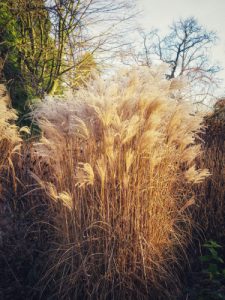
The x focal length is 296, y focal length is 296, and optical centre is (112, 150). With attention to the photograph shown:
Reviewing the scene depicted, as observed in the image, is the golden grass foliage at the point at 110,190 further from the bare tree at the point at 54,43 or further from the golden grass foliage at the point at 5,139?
the bare tree at the point at 54,43

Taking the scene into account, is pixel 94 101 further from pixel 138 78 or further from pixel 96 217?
pixel 96 217

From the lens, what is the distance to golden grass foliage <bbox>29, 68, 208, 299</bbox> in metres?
2.30

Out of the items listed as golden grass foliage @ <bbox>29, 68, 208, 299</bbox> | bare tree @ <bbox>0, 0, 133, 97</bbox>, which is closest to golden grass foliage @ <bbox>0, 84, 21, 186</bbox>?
golden grass foliage @ <bbox>29, 68, 208, 299</bbox>

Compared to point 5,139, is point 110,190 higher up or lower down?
lower down

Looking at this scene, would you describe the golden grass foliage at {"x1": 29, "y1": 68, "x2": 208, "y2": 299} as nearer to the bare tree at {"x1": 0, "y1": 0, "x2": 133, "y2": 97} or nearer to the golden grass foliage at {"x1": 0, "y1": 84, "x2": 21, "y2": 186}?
the golden grass foliage at {"x1": 0, "y1": 84, "x2": 21, "y2": 186}

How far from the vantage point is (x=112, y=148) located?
7.48 ft

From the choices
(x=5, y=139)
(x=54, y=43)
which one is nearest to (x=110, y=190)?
(x=5, y=139)

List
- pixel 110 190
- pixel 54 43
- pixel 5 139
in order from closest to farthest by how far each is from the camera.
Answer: pixel 110 190, pixel 5 139, pixel 54 43

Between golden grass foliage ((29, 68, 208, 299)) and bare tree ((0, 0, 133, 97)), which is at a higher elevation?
bare tree ((0, 0, 133, 97))

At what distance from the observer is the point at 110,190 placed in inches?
96.0

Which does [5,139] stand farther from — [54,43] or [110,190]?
[54,43]

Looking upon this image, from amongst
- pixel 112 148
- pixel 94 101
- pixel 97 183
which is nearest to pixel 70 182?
pixel 97 183

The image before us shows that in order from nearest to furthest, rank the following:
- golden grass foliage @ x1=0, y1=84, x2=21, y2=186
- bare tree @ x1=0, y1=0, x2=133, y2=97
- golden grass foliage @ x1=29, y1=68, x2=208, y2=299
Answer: golden grass foliage @ x1=29, y1=68, x2=208, y2=299
golden grass foliage @ x1=0, y1=84, x2=21, y2=186
bare tree @ x1=0, y1=0, x2=133, y2=97

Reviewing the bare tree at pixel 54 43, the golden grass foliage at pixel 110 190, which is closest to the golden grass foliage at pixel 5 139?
the golden grass foliage at pixel 110 190
